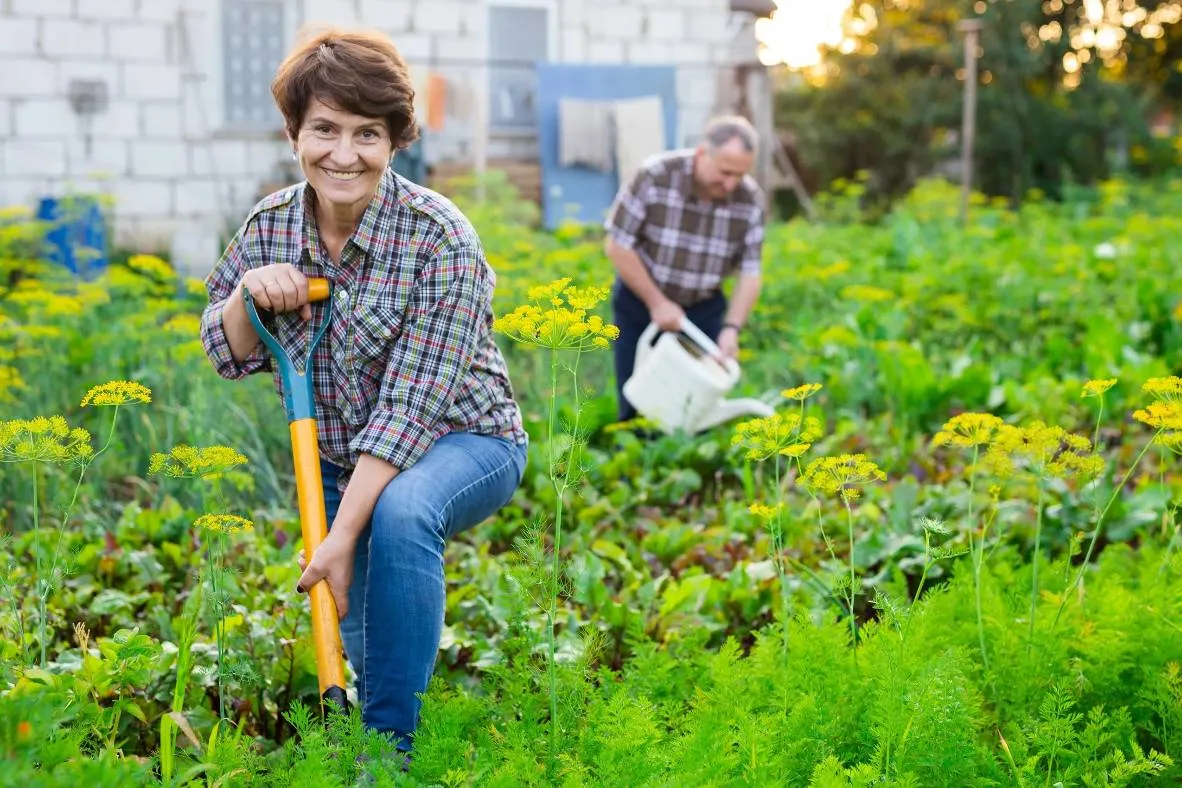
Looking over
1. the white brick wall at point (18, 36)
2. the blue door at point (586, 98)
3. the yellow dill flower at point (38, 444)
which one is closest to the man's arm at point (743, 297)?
the yellow dill flower at point (38, 444)

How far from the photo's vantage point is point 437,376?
6.99 feet

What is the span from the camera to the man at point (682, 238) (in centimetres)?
452

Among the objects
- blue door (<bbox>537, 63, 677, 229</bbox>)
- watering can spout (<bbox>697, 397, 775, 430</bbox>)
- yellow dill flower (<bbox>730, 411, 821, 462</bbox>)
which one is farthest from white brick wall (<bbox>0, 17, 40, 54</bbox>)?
yellow dill flower (<bbox>730, 411, 821, 462</bbox>)

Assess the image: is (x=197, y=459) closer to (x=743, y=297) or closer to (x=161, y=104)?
(x=743, y=297)

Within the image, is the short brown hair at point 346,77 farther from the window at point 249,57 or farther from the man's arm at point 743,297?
the window at point 249,57

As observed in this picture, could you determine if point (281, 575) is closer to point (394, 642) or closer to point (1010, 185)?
point (394, 642)

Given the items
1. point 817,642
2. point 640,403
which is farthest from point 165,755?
point 640,403

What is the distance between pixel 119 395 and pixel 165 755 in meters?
0.56

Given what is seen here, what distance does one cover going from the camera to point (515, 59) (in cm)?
1037

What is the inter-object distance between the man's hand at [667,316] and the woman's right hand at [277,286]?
7.67 ft

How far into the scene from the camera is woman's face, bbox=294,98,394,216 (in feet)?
6.93

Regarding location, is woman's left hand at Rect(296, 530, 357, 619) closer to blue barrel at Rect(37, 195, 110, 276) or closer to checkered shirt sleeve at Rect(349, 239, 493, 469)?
checkered shirt sleeve at Rect(349, 239, 493, 469)

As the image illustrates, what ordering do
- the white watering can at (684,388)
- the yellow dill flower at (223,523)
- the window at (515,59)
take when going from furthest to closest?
the window at (515,59)
the white watering can at (684,388)
the yellow dill flower at (223,523)

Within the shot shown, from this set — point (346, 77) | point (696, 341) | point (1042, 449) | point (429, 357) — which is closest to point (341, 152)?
point (346, 77)
